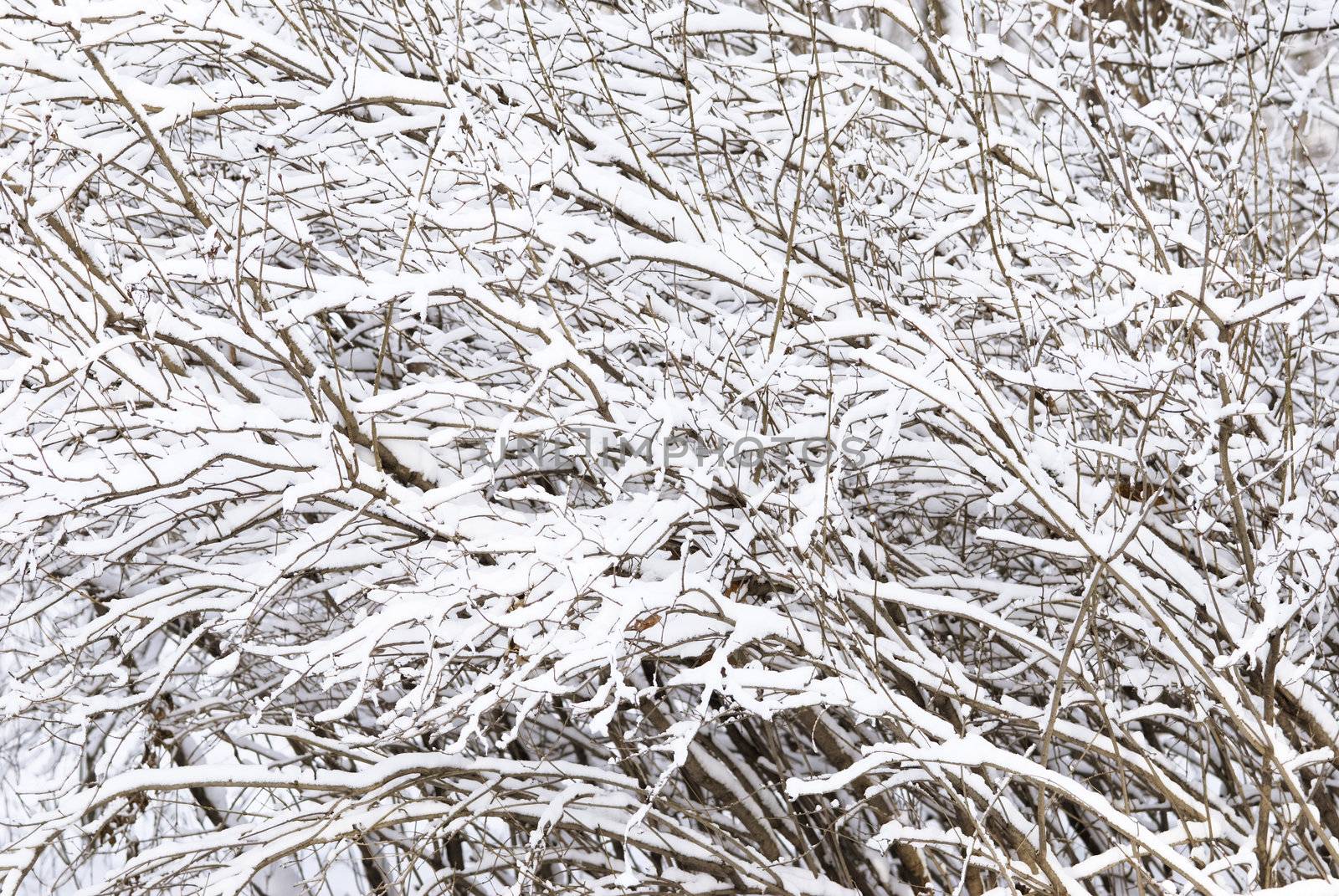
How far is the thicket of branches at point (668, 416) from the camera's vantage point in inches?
109

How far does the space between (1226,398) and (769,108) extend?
6.04 ft

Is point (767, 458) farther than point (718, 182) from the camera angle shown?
No

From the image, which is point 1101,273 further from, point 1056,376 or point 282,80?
point 282,80

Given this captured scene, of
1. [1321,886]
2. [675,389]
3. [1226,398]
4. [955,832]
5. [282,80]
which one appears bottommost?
[1321,886]

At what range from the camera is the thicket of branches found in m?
2.78

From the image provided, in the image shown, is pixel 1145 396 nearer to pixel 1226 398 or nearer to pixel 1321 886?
pixel 1226 398

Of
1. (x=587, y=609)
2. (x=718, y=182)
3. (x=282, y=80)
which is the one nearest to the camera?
(x=587, y=609)

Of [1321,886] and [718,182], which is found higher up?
[718,182]

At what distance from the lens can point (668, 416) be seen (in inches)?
108

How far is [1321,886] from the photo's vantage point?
9.14ft

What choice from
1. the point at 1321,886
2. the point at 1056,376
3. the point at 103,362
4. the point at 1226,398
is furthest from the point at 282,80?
the point at 1321,886

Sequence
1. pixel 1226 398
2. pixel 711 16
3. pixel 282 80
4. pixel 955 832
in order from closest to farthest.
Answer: pixel 1226 398, pixel 955 832, pixel 711 16, pixel 282 80

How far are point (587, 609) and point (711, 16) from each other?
1888 millimetres

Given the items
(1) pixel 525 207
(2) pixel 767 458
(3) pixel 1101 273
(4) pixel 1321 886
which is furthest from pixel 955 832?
(1) pixel 525 207
